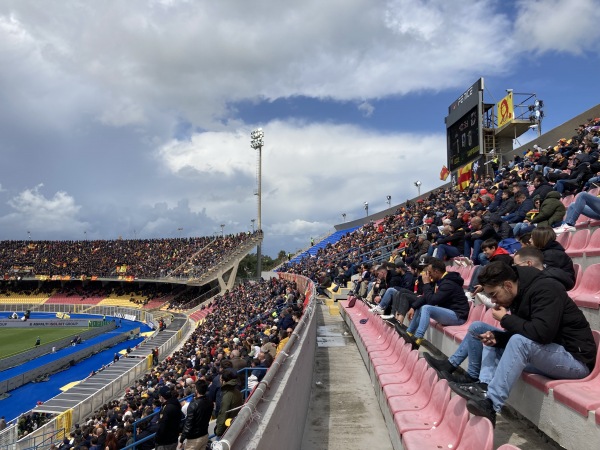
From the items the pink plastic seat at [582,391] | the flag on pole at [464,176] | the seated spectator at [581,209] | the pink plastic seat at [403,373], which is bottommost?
the pink plastic seat at [403,373]

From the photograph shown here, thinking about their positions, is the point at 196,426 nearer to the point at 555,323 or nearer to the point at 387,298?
the point at 387,298

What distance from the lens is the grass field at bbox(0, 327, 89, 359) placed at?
95.3 feet

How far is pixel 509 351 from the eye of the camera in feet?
8.93

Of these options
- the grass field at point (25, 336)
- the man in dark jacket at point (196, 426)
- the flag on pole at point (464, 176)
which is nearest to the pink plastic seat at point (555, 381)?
the man in dark jacket at point (196, 426)

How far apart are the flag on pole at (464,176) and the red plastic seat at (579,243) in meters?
17.4

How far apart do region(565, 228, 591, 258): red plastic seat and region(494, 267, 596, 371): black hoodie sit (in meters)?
2.95

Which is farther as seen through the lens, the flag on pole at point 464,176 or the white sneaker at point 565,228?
the flag on pole at point 464,176

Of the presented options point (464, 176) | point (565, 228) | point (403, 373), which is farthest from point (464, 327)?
point (464, 176)

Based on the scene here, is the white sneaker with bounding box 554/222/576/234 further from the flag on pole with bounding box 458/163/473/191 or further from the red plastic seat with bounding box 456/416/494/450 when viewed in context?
the flag on pole with bounding box 458/163/473/191

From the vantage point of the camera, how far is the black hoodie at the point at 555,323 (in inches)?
104

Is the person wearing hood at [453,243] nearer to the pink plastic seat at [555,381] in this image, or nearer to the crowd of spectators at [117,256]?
the pink plastic seat at [555,381]

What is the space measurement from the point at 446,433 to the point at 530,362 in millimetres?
711

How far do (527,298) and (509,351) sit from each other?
37 cm

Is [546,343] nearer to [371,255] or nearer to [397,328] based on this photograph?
[397,328]
